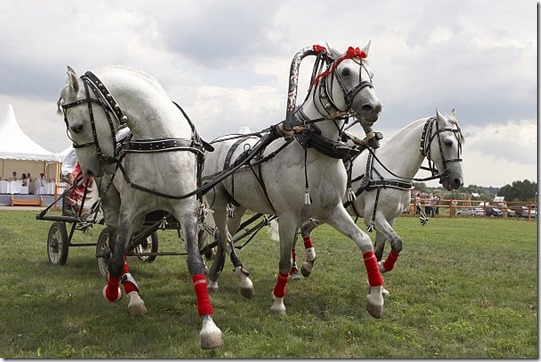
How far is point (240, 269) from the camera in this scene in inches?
276

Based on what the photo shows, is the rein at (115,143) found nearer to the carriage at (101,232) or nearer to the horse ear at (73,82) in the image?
the horse ear at (73,82)

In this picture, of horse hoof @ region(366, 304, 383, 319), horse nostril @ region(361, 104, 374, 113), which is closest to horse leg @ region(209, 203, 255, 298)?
horse hoof @ region(366, 304, 383, 319)

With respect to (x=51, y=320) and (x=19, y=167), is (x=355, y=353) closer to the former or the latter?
(x=51, y=320)

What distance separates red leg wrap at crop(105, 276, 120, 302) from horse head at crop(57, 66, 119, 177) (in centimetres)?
112

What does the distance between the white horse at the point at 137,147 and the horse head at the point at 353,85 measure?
56.1 inches

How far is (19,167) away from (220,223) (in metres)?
27.9

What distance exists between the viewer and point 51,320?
18.7 feet

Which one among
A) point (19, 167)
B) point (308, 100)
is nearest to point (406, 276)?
point (308, 100)

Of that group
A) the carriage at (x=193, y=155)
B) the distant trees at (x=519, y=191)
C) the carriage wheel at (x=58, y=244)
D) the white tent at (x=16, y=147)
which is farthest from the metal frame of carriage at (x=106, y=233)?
the distant trees at (x=519, y=191)

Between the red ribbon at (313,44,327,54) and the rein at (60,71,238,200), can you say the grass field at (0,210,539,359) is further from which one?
the red ribbon at (313,44,327,54)

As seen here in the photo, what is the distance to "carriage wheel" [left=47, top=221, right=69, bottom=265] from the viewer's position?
30.0ft

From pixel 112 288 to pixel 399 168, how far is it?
13.5 ft

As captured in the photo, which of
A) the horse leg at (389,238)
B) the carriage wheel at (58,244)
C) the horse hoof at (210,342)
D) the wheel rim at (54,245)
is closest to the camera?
the horse hoof at (210,342)

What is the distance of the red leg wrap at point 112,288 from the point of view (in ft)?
18.1
